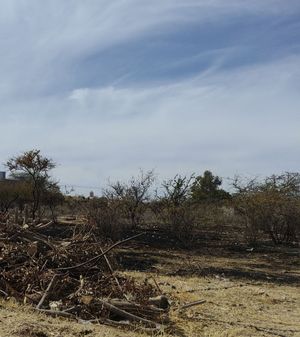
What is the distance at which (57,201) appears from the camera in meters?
28.7

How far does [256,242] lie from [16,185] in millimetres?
13632

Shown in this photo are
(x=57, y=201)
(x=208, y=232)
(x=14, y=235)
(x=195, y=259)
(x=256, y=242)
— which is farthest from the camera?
(x=57, y=201)

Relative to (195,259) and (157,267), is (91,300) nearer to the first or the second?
(157,267)

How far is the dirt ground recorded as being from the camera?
23.0ft

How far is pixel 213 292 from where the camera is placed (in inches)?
422

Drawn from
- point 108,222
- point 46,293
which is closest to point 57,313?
point 46,293

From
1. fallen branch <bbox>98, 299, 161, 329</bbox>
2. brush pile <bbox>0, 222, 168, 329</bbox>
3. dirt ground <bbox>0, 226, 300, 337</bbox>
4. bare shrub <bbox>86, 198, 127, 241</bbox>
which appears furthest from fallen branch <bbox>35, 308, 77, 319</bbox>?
bare shrub <bbox>86, 198, 127, 241</bbox>

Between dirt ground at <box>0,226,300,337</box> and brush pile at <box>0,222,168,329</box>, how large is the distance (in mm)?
318

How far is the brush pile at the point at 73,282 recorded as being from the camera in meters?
7.62

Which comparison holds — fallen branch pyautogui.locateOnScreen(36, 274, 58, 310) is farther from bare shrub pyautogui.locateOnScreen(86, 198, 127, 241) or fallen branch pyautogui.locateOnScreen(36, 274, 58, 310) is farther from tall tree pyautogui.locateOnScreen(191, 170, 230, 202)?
tall tree pyautogui.locateOnScreen(191, 170, 230, 202)

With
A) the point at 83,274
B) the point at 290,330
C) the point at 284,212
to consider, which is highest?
the point at 284,212

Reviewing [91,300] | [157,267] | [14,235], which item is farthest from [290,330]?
[157,267]

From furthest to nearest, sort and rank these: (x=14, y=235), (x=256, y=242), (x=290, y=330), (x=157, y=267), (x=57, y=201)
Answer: (x=57, y=201), (x=256, y=242), (x=157, y=267), (x=14, y=235), (x=290, y=330)

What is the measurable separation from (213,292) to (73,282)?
316 cm
